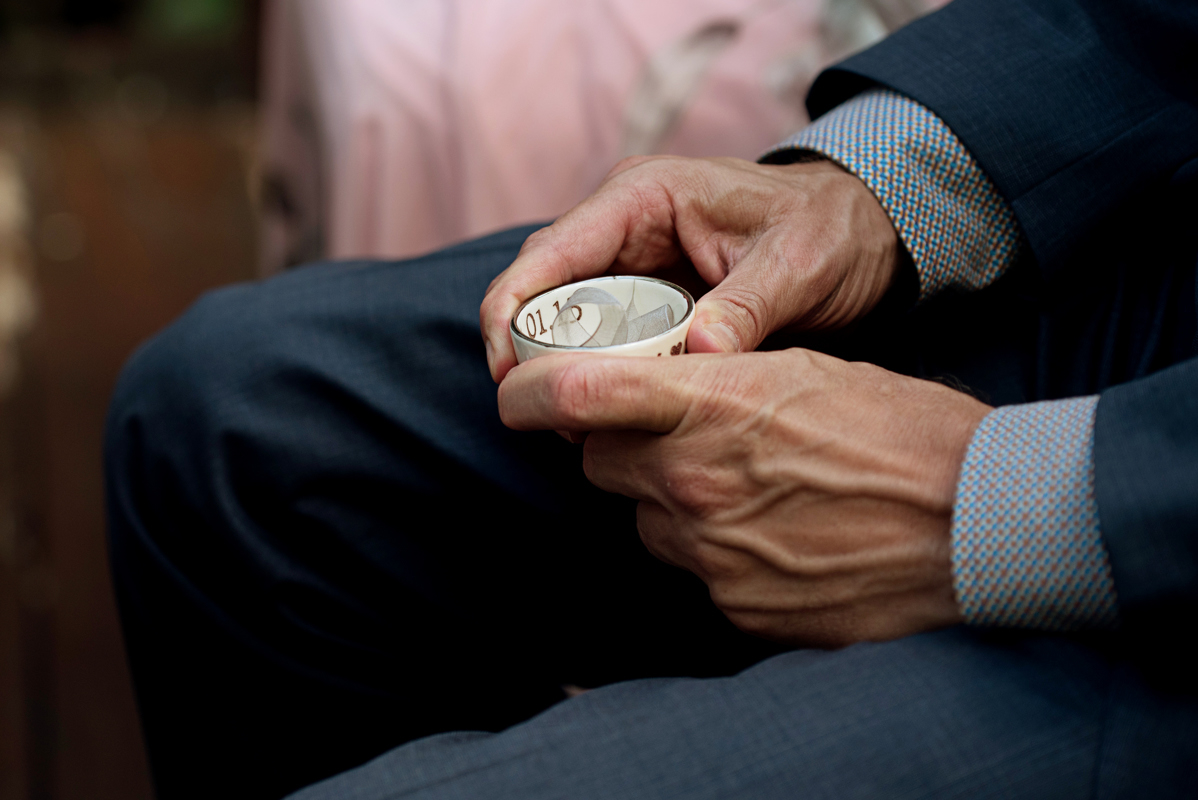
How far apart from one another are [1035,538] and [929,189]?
0.33m

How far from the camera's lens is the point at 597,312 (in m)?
0.64

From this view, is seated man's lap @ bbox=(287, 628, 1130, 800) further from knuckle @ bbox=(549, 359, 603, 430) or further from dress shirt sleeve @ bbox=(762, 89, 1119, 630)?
knuckle @ bbox=(549, 359, 603, 430)

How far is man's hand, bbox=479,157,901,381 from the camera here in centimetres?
64

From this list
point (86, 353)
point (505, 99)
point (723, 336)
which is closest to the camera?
point (723, 336)

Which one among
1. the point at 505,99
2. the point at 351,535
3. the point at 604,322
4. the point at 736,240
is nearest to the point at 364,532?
the point at 351,535

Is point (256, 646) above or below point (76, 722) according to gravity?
above

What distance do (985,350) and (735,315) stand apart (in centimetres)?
25

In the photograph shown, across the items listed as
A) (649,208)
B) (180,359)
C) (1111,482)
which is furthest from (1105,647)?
Answer: (180,359)

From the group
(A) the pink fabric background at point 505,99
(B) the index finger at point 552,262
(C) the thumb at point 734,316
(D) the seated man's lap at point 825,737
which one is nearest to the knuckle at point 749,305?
(C) the thumb at point 734,316

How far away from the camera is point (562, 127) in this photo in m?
1.27

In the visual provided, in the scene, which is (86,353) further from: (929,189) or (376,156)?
(929,189)

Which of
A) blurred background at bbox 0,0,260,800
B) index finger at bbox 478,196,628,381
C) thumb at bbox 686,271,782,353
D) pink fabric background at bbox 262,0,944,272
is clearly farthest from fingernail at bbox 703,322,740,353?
blurred background at bbox 0,0,260,800

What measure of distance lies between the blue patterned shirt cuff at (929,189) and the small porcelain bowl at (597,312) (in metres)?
0.21

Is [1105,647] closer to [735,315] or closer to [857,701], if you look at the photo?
[857,701]
